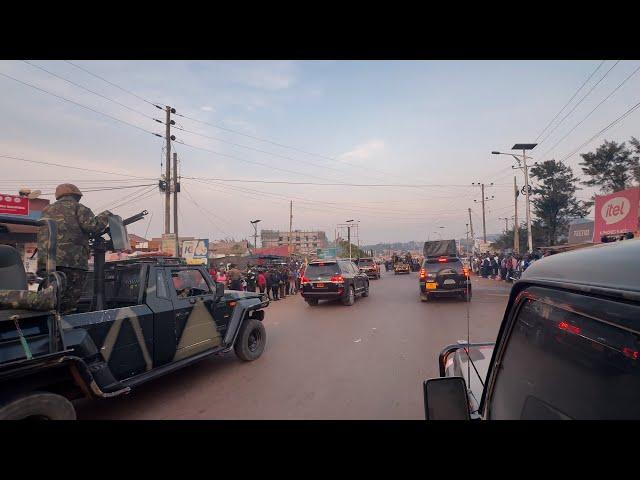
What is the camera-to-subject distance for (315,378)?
5422 mm

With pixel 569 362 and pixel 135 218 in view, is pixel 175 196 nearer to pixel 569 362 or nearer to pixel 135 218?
pixel 135 218

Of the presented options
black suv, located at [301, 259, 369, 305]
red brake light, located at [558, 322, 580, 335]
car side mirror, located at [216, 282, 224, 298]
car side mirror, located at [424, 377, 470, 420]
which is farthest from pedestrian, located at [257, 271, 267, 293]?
red brake light, located at [558, 322, 580, 335]

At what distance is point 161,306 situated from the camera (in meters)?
4.84

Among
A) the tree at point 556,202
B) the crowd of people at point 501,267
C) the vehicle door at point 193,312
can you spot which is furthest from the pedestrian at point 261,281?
the tree at point 556,202

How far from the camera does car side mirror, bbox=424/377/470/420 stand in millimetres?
1704

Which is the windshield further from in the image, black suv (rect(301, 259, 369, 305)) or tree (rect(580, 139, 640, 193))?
tree (rect(580, 139, 640, 193))

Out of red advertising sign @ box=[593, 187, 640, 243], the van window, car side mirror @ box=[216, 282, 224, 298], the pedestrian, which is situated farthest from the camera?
the pedestrian

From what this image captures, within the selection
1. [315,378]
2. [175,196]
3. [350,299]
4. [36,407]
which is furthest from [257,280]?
[36,407]

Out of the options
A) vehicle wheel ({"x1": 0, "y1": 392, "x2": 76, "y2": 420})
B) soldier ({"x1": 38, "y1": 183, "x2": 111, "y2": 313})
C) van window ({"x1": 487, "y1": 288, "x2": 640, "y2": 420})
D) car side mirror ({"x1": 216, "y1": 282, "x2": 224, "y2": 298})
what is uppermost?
soldier ({"x1": 38, "y1": 183, "x2": 111, "y2": 313})

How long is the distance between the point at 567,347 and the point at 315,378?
458cm

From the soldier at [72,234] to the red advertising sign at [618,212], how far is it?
1709 centimetres

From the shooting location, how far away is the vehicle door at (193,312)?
201 inches
